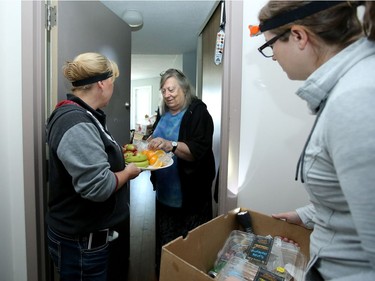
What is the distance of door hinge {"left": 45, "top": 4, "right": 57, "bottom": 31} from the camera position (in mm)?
1269

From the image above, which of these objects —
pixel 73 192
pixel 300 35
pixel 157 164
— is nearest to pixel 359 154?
pixel 300 35

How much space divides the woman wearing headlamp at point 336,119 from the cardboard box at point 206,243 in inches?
12.6

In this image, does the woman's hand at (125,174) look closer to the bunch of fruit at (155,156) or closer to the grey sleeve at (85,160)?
the grey sleeve at (85,160)

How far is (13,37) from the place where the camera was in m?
1.25

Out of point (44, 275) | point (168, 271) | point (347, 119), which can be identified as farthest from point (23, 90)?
point (347, 119)

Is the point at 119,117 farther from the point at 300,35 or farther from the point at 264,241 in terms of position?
the point at 300,35

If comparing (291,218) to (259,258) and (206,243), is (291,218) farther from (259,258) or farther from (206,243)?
(206,243)

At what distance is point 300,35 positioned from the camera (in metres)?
0.56

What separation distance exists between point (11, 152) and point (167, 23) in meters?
2.25

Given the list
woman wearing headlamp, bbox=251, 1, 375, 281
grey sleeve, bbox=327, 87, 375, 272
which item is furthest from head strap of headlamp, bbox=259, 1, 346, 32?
grey sleeve, bbox=327, 87, 375, 272

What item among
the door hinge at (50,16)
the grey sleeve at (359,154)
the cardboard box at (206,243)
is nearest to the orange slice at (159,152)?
the cardboard box at (206,243)

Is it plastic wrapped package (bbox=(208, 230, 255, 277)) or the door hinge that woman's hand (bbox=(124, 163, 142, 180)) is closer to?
plastic wrapped package (bbox=(208, 230, 255, 277))

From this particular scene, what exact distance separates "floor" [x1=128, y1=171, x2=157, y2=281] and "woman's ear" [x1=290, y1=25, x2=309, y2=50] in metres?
1.97

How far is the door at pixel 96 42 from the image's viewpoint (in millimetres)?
1312
